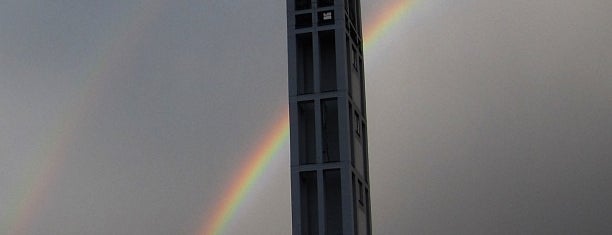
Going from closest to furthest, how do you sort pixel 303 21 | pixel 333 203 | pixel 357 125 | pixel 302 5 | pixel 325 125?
pixel 333 203
pixel 325 125
pixel 303 21
pixel 302 5
pixel 357 125

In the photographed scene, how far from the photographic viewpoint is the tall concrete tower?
5700 cm

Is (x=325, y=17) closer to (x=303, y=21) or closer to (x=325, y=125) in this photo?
(x=303, y=21)

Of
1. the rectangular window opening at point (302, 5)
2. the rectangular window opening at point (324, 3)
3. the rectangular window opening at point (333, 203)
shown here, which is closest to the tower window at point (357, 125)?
the rectangular window opening at point (333, 203)

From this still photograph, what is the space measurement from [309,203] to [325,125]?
4.52 metres

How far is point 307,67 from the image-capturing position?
60.4 m

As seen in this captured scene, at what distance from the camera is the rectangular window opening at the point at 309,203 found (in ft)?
188

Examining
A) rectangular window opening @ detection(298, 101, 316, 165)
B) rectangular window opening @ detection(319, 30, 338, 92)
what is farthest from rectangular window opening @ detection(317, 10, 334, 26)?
rectangular window opening @ detection(298, 101, 316, 165)

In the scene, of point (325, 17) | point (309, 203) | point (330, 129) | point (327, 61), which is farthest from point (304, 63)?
point (309, 203)

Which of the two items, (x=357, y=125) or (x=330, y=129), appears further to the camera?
(x=357, y=125)

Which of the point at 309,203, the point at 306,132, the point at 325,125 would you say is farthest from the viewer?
the point at 306,132

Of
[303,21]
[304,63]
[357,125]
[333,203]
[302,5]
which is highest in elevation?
[302,5]

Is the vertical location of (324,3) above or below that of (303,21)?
above

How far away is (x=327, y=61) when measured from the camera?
60.4 metres

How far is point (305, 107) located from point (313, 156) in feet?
9.63
